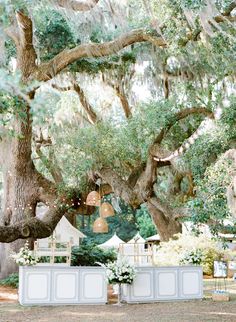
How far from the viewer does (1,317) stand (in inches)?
298

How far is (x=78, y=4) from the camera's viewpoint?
9.02 metres

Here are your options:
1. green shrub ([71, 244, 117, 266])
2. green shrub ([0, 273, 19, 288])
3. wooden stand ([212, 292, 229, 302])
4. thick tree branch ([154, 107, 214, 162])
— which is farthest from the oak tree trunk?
wooden stand ([212, 292, 229, 302])

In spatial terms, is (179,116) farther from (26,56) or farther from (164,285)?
(164,285)

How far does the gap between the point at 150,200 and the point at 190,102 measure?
2.63 meters

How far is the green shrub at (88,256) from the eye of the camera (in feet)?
44.9

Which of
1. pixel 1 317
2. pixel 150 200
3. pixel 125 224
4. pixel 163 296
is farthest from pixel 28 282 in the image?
pixel 125 224

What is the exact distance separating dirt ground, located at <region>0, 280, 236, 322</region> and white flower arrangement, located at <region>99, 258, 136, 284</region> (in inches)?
18.9

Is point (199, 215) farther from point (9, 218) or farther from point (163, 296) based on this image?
point (9, 218)

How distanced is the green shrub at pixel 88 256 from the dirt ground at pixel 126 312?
13.2ft

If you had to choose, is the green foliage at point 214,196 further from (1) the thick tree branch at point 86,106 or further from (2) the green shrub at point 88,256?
(2) the green shrub at point 88,256

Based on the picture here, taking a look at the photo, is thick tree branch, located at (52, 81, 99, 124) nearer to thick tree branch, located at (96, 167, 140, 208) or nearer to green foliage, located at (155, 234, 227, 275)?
thick tree branch, located at (96, 167, 140, 208)

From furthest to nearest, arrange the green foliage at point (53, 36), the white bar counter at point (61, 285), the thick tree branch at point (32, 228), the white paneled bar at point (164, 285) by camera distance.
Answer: the green foliage at point (53, 36)
the thick tree branch at point (32, 228)
the white paneled bar at point (164, 285)
the white bar counter at point (61, 285)

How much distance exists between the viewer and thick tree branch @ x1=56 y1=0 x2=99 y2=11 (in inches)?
348

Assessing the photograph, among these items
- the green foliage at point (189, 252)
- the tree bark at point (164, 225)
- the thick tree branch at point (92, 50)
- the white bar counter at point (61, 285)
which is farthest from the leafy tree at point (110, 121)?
the white bar counter at point (61, 285)
